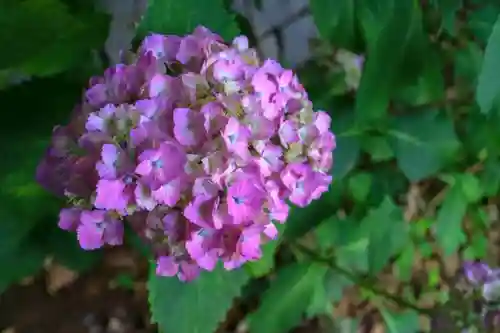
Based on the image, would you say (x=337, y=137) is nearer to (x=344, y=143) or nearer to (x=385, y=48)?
(x=344, y=143)

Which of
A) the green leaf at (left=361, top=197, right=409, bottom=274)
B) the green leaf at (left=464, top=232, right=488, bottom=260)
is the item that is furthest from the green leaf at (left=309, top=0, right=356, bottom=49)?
the green leaf at (left=464, top=232, right=488, bottom=260)

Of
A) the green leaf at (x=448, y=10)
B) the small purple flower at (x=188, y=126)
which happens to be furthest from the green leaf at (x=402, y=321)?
the small purple flower at (x=188, y=126)

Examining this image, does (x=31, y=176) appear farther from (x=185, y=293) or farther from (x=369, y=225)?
(x=369, y=225)

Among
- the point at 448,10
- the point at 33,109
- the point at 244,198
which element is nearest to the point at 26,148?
the point at 33,109

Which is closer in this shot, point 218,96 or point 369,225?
point 218,96

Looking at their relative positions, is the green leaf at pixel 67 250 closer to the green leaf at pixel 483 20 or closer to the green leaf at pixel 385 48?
the green leaf at pixel 385 48

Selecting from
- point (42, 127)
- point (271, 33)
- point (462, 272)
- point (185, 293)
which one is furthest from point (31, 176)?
point (271, 33)

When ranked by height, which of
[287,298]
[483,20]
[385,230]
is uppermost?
[483,20]

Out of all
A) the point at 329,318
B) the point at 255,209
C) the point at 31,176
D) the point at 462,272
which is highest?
the point at 255,209
